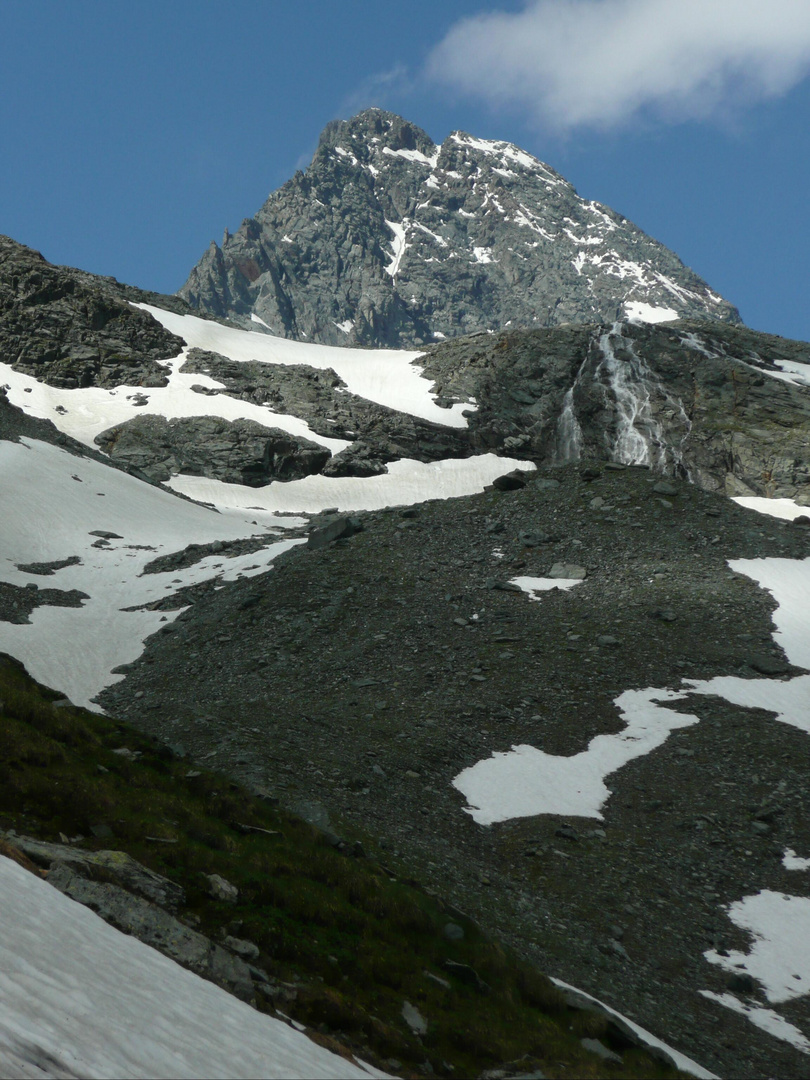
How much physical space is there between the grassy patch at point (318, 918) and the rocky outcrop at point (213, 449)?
3013 inches

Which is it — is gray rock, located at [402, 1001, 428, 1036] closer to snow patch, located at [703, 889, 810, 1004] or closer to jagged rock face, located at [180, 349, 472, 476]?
snow patch, located at [703, 889, 810, 1004]

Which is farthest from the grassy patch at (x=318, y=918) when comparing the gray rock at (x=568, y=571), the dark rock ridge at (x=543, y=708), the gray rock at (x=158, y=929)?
the gray rock at (x=568, y=571)

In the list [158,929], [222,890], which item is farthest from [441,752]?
[158,929]

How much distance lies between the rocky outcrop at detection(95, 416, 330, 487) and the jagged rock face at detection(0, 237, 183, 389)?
1403 cm

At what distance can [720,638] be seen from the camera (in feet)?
105

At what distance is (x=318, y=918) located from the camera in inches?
506

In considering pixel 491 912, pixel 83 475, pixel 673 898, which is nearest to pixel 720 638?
pixel 673 898

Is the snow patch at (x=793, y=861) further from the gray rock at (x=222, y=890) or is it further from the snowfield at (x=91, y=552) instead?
the snowfield at (x=91, y=552)

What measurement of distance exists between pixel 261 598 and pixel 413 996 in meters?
26.0

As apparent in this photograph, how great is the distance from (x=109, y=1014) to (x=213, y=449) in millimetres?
89155

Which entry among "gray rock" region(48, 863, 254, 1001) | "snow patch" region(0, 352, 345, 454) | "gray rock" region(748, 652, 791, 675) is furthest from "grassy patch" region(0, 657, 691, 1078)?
"snow patch" region(0, 352, 345, 454)

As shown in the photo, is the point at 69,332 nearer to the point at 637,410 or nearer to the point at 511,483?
the point at 637,410

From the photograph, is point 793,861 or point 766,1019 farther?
point 793,861

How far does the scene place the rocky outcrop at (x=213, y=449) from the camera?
299 feet
